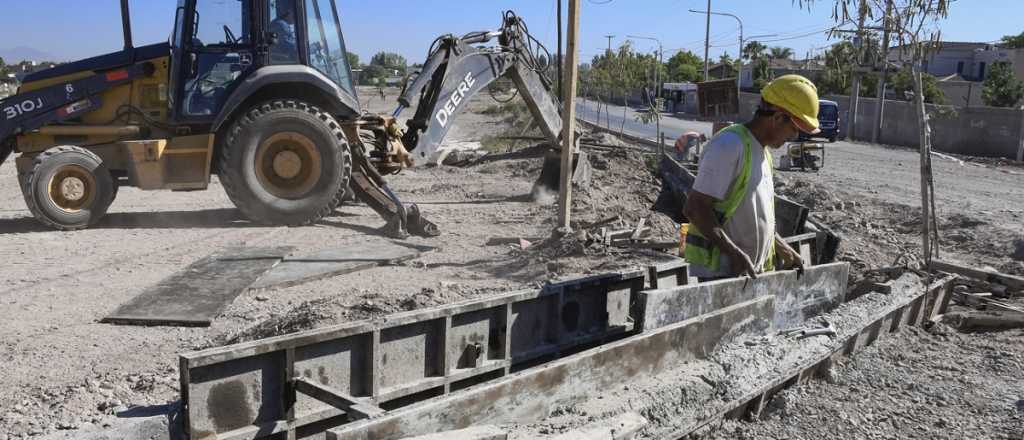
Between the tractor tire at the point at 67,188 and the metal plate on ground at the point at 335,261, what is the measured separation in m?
3.00

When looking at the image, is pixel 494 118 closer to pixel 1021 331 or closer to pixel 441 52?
pixel 441 52

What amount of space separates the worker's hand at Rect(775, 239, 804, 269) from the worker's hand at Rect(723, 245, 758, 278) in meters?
0.96

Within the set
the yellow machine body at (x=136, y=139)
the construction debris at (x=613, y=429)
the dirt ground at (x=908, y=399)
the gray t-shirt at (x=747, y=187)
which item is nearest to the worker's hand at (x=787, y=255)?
the gray t-shirt at (x=747, y=187)

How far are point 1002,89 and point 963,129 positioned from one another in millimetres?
11857

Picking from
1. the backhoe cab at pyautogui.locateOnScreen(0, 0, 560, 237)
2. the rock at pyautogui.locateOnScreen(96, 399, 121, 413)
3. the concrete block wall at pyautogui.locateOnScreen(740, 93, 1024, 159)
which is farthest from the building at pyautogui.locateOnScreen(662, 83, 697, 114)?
the rock at pyautogui.locateOnScreen(96, 399, 121, 413)

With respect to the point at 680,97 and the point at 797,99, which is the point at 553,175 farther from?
the point at 680,97

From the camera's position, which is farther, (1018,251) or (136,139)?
(136,139)

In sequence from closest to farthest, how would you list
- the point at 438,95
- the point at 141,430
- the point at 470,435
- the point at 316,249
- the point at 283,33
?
the point at 470,435 → the point at 141,430 → the point at 316,249 → the point at 283,33 → the point at 438,95

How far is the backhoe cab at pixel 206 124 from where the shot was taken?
10.6 meters

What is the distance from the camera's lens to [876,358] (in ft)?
19.2

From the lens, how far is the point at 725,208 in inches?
181

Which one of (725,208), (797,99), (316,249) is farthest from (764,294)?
(316,249)

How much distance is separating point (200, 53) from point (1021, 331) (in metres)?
9.30

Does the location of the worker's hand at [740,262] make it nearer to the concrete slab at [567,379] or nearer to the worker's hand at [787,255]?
the concrete slab at [567,379]
